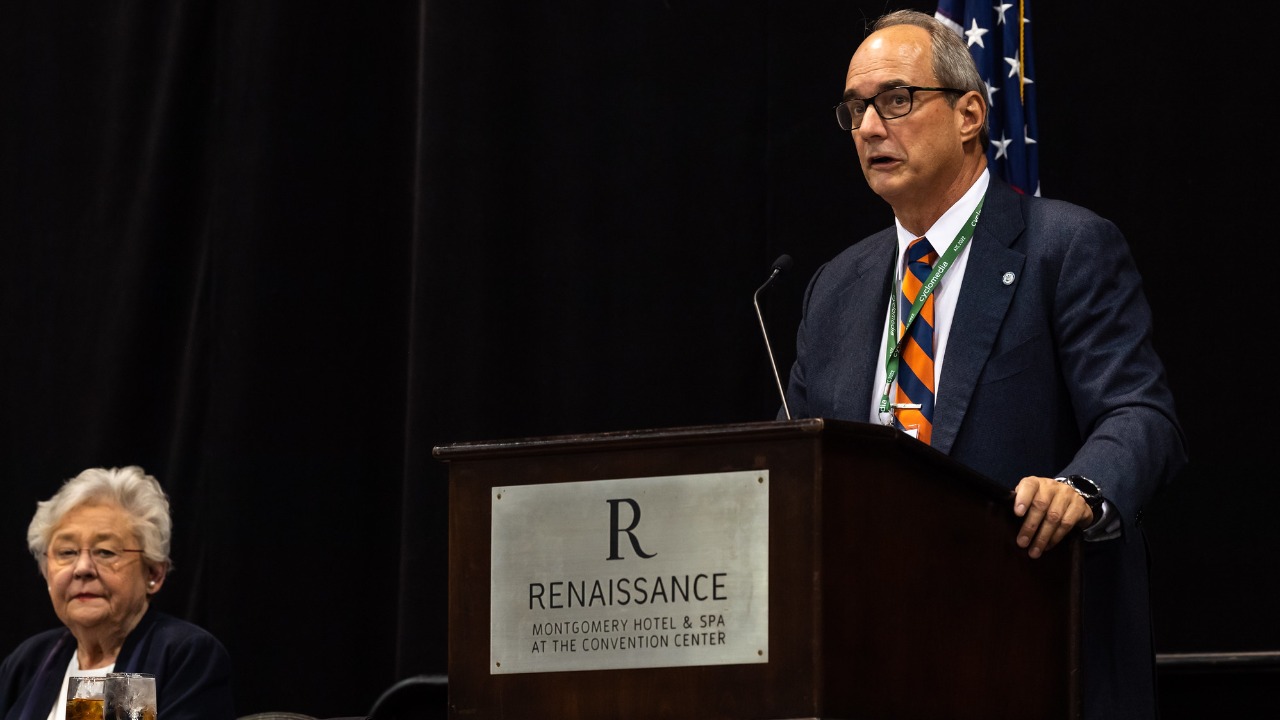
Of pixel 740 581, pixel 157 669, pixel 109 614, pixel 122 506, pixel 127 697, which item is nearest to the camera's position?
pixel 740 581

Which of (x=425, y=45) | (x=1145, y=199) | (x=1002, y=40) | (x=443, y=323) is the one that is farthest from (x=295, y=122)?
(x=1145, y=199)

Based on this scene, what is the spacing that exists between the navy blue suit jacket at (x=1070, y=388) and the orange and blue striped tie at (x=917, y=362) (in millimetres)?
43

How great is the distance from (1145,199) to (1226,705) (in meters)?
1.07

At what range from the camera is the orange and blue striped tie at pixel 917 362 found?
2486 millimetres

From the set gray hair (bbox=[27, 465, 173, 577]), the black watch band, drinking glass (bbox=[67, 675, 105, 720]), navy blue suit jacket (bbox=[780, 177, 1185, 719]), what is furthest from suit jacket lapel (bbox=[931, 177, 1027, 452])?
gray hair (bbox=[27, 465, 173, 577])

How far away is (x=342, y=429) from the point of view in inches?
169

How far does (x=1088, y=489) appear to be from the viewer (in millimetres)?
2211

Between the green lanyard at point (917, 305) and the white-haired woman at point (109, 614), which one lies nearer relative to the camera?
the green lanyard at point (917, 305)

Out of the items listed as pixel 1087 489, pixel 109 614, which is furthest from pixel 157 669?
pixel 1087 489

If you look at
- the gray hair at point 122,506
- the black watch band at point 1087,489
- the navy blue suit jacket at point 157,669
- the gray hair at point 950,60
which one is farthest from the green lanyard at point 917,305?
the gray hair at point 122,506

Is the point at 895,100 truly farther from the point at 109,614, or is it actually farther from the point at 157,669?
the point at 109,614

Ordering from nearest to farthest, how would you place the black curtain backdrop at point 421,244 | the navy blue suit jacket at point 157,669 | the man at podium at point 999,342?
the man at podium at point 999,342, the black curtain backdrop at point 421,244, the navy blue suit jacket at point 157,669

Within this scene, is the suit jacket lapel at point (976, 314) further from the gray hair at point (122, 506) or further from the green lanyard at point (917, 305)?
the gray hair at point (122, 506)

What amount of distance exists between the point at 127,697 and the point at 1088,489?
1501 mm
